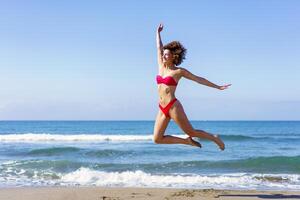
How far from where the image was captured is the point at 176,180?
11750 millimetres

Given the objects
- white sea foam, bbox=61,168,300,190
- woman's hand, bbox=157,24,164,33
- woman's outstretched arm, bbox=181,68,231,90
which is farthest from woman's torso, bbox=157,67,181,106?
white sea foam, bbox=61,168,300,190

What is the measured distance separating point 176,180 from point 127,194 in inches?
116

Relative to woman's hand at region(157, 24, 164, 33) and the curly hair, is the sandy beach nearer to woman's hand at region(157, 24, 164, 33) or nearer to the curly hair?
the curly hair

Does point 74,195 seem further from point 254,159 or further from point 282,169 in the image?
point 254,159

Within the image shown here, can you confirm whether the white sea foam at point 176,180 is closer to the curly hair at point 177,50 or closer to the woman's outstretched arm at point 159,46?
the woman's outstretched arm at point 159,46

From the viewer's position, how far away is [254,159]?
669 inches

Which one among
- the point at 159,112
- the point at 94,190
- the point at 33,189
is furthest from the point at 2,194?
the point at 159,112

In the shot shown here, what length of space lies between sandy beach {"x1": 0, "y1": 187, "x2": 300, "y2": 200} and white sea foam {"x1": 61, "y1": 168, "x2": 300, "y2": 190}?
1339mm

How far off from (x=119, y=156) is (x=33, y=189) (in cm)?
916

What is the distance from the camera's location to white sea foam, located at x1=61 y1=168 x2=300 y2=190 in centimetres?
1101

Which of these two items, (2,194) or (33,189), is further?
(33,189)

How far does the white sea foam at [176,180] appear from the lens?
36.1 ft

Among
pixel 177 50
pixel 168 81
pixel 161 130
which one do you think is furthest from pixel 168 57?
pixel 161 130

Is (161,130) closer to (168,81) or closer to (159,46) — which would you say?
(168,81)
